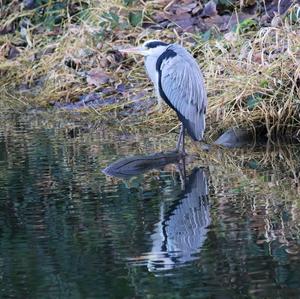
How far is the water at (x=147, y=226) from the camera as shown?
511cm

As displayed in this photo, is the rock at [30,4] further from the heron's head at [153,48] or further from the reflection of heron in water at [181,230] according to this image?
the reflection of heron in water at [181,230]

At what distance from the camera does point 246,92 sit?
9586 mm

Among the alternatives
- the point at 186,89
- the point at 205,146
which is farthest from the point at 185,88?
the point at 205,146

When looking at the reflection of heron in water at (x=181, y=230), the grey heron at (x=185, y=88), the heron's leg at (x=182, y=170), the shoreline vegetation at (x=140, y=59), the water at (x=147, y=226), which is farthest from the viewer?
the shoreline vegetation at (x=140, y=59)

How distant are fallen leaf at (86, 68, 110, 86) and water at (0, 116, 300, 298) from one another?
9.56 feet

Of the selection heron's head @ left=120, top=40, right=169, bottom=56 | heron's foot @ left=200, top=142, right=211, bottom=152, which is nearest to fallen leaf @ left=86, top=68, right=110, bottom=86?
heron's head @ left=120, top=40, right=169, bottom=56

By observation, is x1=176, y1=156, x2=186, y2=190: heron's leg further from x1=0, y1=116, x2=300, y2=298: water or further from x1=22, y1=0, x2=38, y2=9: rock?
x1=22, y1=0, x2=38, y2=9: rock

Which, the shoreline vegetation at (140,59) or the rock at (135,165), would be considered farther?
the shoreline vegetation at (140,59)

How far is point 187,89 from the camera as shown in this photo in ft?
29.0

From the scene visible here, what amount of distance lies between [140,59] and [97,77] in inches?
21.6

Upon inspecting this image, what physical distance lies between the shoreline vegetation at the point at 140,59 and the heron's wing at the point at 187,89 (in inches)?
26.6

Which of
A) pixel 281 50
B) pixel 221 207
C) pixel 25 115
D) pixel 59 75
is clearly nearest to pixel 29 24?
pixel 59 75

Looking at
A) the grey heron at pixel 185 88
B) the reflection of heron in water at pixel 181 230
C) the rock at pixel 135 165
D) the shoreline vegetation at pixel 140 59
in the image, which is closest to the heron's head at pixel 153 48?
the grey heron at pixel 185 88

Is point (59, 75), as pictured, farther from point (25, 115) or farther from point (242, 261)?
point (242, 261)
